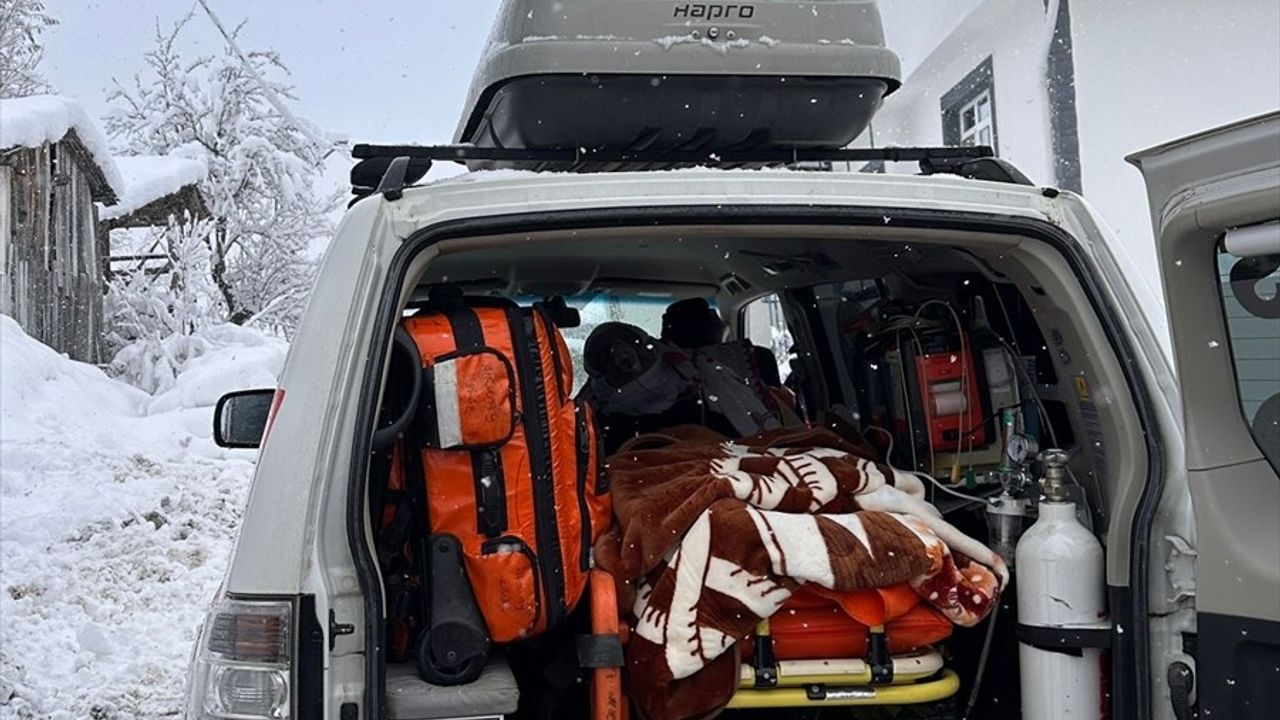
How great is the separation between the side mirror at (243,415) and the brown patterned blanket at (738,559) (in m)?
0.86

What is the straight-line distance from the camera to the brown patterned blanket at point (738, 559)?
247cm

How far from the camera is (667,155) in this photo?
10.1 ft

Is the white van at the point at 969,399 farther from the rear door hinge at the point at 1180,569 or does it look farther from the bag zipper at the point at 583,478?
the bag zipper at the point at 583,478

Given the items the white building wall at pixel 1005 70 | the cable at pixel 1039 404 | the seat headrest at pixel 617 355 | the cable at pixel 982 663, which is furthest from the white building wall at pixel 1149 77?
the cable at pixel 982 663

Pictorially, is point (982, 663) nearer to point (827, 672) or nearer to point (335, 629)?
point (827, 672)

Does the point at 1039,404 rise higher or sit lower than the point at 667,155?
lower

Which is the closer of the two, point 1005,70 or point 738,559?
point 738,559

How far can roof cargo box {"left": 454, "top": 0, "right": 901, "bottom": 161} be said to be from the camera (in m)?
2.78

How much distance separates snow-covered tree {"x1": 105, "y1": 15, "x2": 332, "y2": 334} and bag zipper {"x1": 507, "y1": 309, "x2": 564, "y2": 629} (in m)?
18.0

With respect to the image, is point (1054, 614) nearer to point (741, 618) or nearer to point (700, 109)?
point (741, 618)

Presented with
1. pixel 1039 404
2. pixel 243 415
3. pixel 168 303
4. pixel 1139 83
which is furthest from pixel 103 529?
pixel 168 303

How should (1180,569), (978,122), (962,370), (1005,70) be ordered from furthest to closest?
(978,122) → (1005,70) → (962,370) → (1180,569)

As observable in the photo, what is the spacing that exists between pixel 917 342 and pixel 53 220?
14729mm

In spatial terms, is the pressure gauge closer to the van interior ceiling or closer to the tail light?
the van interior ceiling
